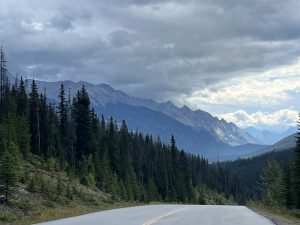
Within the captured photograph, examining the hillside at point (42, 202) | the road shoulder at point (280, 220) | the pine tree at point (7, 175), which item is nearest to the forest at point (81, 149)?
the hillside at point (42, 202)

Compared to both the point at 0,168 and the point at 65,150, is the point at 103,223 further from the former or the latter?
the point at 65,150

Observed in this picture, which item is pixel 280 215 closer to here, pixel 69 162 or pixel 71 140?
pixel 69 162

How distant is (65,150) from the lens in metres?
85.4

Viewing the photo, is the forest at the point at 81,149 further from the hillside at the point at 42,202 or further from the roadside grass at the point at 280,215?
the roadside grass at the point at 280,215

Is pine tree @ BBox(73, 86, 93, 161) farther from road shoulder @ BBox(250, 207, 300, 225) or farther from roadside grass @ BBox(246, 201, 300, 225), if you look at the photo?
road shoulder @ BBox(250, 207, 300, 225)

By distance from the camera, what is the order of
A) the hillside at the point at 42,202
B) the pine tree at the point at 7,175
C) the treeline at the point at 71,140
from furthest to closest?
the treeline at the point at 71,140 → the pine tree at the point at 7,175 → the hillside at the point at 42,202

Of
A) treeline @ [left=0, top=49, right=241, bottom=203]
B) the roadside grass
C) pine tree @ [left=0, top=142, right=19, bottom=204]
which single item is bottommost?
the roadside grass

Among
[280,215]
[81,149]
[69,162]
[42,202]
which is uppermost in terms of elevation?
[81,149]

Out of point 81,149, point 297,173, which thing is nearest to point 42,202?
point 297,173

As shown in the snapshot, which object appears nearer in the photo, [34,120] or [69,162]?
[69,162]

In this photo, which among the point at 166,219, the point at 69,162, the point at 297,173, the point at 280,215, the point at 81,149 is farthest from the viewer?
the point at 81,149

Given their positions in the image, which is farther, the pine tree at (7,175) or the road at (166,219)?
the pine tree at (7,175)

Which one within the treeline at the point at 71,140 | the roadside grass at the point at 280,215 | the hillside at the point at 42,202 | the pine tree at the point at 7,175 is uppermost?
the treeline at the point at 71,140

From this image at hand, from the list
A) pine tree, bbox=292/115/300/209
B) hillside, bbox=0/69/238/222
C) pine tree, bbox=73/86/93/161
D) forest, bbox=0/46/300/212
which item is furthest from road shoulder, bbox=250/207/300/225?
pine tree, bbox=73/86/93/161
